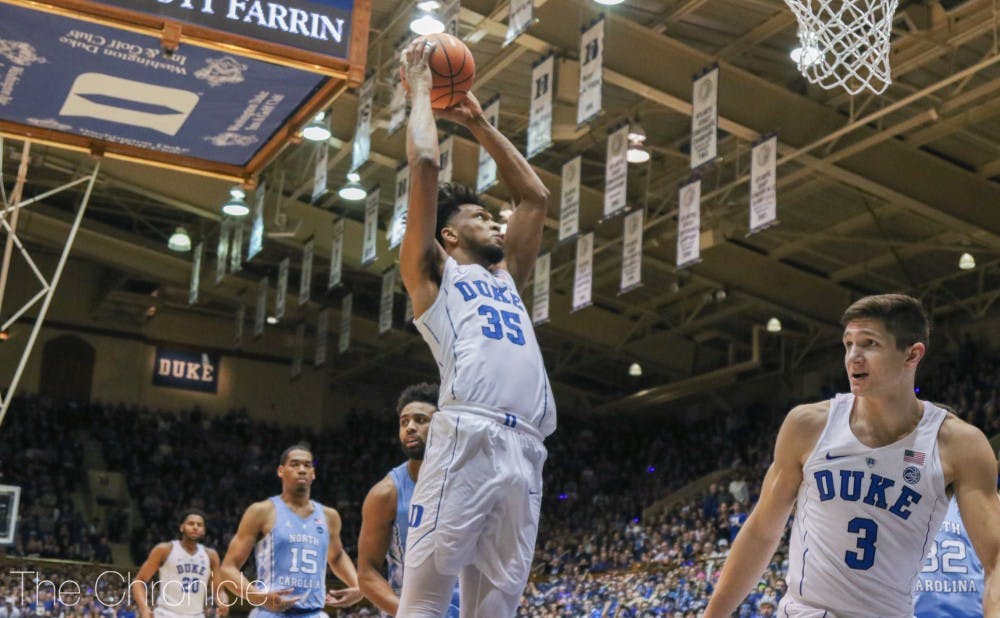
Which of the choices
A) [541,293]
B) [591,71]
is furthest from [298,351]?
[591,71]

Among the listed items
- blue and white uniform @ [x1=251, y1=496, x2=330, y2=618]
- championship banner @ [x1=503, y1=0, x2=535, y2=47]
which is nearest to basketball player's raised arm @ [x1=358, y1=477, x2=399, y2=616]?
blue and white uniform @ [x1=251, y1=496, x2=330, y2=618]

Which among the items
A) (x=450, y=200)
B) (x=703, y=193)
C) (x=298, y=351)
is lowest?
(x=450, y=200)

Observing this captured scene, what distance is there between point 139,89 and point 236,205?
1524 cm

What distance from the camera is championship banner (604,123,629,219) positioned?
56.2ft

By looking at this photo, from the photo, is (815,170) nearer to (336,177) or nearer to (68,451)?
(336,177)

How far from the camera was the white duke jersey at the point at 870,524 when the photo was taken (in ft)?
13.3

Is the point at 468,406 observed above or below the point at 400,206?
below

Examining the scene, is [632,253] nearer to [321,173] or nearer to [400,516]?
[321,173]

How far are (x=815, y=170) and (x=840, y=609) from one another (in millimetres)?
17173

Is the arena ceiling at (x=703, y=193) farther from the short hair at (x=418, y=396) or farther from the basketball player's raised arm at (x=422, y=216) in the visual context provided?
the basketball player's raised arm at (x=422, y=216)

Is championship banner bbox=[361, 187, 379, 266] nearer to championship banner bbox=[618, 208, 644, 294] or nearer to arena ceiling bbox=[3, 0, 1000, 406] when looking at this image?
arena ceiling bbox=[3, 0, 1000, 406]

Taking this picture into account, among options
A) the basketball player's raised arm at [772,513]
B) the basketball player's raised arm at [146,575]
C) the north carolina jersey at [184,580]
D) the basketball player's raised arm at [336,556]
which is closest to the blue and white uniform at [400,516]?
the basketball player's raised arm at [772,513]

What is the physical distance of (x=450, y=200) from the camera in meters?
5.11

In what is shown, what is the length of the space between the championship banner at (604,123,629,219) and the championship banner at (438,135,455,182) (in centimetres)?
218
